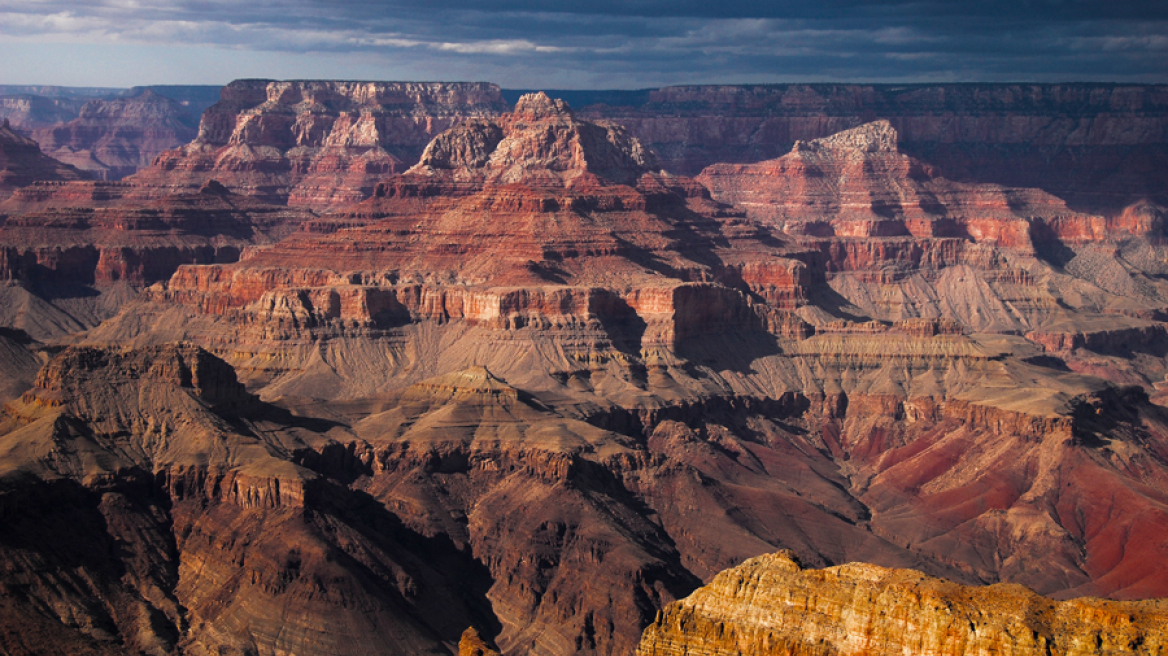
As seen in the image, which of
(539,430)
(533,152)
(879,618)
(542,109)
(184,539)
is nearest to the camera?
(879,618)

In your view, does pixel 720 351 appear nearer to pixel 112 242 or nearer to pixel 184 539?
pixel 184 539

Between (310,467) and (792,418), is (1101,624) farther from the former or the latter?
(792,418)

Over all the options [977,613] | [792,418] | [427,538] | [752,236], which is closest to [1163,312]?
[752,236]

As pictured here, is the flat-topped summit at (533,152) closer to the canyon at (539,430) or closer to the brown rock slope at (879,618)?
the canyon at (539,430)

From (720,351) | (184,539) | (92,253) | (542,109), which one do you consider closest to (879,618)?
(184,539)

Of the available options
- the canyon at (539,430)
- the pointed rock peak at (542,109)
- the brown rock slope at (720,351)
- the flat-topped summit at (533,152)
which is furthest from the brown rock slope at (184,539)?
the pointed rock peak at (542,109)

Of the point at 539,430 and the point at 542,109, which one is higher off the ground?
the point at 542,109

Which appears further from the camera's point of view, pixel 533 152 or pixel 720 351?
pixel 533 152

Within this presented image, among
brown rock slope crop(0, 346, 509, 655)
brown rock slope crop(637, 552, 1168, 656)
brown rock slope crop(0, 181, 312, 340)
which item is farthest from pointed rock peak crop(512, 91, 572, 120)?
brown rock slope crop(637, 552, 1168, 656)
